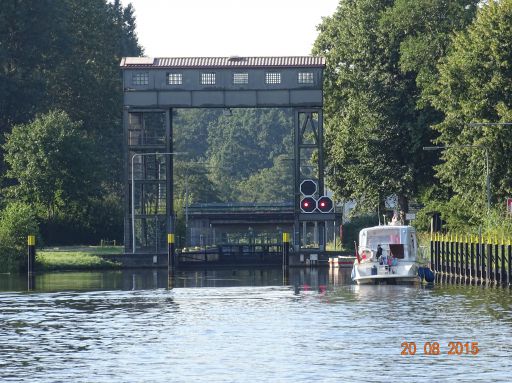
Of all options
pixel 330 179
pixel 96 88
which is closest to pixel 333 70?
pixel 330 179

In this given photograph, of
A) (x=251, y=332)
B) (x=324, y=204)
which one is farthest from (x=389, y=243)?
(x=251, y=332)

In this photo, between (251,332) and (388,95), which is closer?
(251,332)

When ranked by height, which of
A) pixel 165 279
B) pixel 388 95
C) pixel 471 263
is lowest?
pixel 165 279

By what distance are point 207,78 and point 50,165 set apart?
25.2 meters

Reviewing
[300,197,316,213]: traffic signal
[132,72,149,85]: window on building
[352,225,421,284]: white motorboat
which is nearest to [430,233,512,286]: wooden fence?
[352,225,421,284]: white motorboat

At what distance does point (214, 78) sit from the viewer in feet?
327

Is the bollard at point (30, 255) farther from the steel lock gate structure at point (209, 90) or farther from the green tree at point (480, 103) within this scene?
the green tree at point (480, 103)

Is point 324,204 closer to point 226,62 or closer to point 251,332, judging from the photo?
point 226,62

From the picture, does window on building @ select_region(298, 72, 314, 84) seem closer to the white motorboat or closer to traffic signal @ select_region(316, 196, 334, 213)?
traffic signal @ select_region(316, 196, 334, 213)

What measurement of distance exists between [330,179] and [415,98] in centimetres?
1158

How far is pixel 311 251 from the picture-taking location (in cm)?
9850

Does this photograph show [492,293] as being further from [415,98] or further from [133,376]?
[415,98]

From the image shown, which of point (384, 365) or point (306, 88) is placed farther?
point (306, 88)

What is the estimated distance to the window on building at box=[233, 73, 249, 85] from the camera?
99.5m
